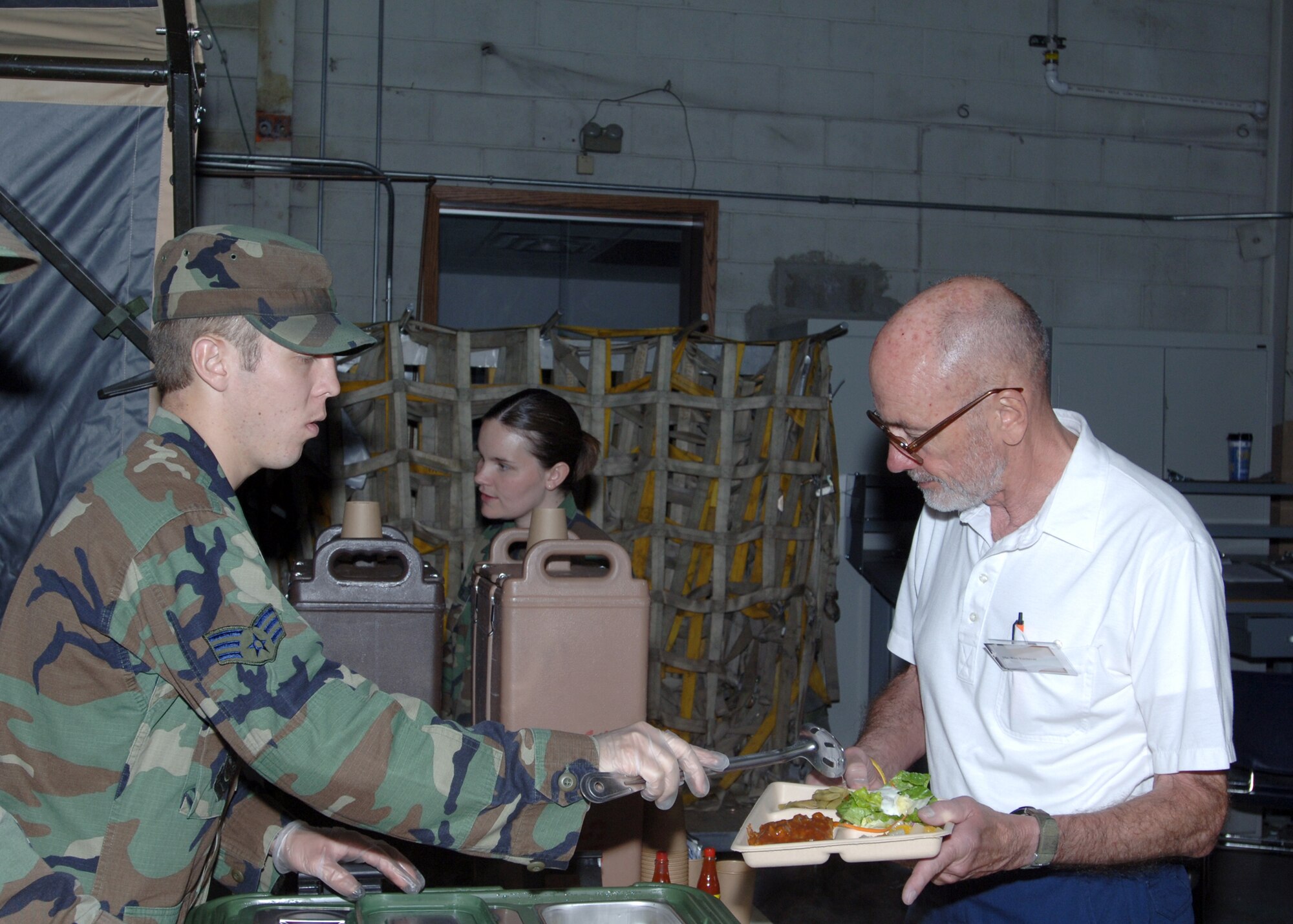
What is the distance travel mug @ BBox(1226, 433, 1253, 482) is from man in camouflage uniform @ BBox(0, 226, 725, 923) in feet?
16.0

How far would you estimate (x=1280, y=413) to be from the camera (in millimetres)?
6809

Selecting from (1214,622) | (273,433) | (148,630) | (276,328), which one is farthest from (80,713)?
(1214,622)

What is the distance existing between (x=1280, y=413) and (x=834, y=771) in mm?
6062

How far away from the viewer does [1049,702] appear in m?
1.85

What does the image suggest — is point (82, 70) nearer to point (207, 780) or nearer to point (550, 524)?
point (550, 524)

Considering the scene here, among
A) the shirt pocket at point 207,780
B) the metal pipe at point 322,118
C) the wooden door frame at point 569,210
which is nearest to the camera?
the shirt pocket at point 207,780

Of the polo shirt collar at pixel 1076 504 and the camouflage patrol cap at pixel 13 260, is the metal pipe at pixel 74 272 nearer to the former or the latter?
the camouflage patrol cap at pixel 13 260

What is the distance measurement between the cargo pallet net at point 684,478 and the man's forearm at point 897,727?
278 centimetres

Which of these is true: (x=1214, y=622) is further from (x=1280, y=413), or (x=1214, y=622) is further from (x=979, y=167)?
(x=1280, y=413)

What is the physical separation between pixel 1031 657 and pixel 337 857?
3.83 feet

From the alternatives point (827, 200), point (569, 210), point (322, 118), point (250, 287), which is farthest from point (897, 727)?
point (322, 118)

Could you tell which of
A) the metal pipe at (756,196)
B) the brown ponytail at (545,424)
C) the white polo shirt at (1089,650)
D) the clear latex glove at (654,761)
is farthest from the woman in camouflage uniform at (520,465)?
the metal pipe at (756,196)

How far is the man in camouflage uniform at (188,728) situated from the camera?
140cm

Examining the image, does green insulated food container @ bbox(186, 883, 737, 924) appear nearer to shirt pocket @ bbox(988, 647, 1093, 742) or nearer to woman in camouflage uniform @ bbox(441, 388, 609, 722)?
shirt pocket @ bbox(988, 647, 1093, 742)
